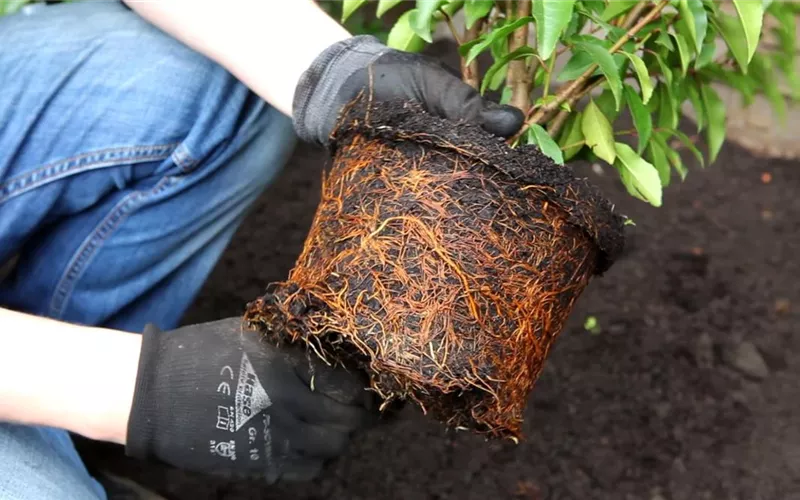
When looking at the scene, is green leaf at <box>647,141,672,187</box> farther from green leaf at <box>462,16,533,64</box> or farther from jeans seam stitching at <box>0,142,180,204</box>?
jeans seam stitching at <box>0,142,180,204</box>

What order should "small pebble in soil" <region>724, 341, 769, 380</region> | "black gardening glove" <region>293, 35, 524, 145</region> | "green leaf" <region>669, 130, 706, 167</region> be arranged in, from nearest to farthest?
"black gardening glove" <region>293, 35, 524, 145</region> < "green leaf" <region>669, 130, 706, 167</region> < "small pebble in soil" <region>724, 341, 769, 380</region>

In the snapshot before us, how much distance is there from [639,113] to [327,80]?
0.40 metres

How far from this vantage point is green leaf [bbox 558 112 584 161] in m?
0.99

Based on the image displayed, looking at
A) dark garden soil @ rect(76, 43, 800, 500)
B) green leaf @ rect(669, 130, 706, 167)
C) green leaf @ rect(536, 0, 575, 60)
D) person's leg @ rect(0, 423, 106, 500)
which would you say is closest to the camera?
green leaf @ rect(536, 0, 575, 60)

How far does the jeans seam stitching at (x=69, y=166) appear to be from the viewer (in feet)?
3.37

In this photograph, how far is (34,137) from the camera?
1.03 meters

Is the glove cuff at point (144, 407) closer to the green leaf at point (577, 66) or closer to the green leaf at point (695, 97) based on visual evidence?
the green leaf at point (577, 66)

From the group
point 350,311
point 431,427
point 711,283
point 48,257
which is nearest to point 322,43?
point 350,311

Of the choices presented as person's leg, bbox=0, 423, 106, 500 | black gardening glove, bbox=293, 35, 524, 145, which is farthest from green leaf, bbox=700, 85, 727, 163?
person's leg, bbox=0, 423, 106, 500

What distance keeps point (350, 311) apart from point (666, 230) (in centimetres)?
148

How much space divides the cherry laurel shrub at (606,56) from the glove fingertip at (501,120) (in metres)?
0.05

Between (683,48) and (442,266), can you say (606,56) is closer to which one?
(683,48)

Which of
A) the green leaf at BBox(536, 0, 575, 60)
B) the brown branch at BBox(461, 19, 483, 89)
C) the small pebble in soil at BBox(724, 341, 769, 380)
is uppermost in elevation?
the green leaf at BBox(536, 0, 575, 60)

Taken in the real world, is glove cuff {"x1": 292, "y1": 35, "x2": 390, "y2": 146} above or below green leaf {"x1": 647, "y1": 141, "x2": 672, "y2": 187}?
above
